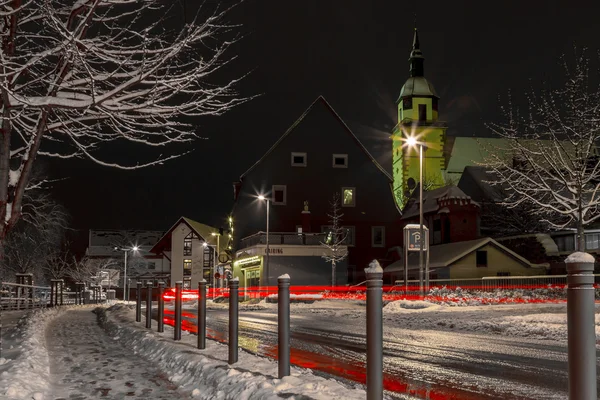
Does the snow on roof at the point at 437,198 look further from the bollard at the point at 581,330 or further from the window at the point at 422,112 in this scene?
the bollard at the point at 581,330

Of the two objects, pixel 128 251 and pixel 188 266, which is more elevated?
pixel 128 251

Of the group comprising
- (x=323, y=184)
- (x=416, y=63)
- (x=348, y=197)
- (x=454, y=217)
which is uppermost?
(x=416, y=63)

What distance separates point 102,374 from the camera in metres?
7.51

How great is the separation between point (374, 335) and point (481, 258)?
38.2m

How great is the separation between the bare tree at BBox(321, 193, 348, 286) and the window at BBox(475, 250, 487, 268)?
11.5 metres

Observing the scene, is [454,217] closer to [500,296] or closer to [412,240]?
[500,296]

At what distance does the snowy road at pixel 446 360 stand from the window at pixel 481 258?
27.5 meters

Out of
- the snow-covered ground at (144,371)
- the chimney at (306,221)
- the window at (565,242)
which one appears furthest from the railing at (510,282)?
the chimney at (306,221)

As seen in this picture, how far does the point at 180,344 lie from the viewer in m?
9.42

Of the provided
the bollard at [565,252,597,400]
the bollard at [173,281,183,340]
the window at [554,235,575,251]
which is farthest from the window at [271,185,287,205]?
the bollard at [565,252,597,400]

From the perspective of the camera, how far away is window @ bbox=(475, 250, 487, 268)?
133 ft

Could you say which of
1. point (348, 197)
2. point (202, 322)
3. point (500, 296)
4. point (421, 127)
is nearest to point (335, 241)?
point (348, 197)

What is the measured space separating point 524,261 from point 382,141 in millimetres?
54282

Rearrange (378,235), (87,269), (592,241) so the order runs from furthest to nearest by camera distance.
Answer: (87,269) → (378,235) → (592,241)
